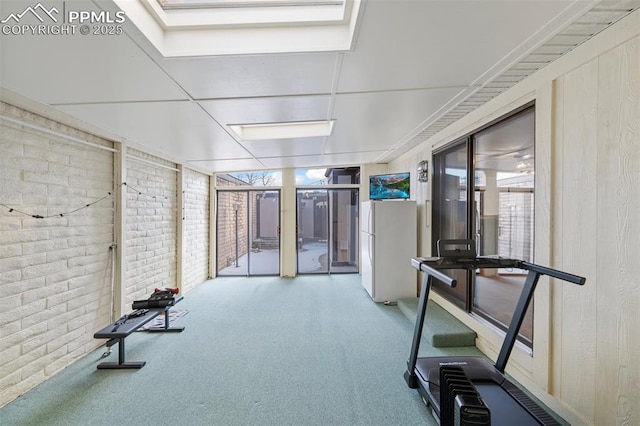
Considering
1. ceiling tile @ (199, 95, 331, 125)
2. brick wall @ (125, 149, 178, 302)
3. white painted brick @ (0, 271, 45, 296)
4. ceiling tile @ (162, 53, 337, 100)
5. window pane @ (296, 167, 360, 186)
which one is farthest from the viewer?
window pane @ (296, 167, 360, 186)

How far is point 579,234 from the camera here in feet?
5.55

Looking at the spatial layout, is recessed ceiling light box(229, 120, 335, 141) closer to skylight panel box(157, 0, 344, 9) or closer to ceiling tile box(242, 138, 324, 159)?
ceiling tile box(242, 138, 324, 159)

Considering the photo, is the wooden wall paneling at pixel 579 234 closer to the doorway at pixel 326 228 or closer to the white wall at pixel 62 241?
the white wall at pixel 62 241

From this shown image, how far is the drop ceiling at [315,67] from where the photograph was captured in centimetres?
130

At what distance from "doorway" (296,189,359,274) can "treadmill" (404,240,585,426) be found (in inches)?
150

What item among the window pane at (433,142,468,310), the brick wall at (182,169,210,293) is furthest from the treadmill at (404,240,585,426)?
the brick wall at (182,169,210,293)

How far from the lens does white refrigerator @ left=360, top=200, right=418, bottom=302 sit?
165 inches

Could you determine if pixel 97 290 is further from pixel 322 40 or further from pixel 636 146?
pixel 636 146

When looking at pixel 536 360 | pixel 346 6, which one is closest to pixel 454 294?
pixel 536 360

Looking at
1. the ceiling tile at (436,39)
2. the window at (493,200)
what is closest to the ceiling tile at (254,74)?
the ceiling tile at (436,39)

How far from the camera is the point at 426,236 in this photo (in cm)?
407

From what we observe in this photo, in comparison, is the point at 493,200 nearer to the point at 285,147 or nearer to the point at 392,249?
the point at 392,249

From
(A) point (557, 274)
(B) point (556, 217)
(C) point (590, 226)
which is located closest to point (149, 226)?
(A) point (557, 274)

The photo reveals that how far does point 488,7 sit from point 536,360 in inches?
95.5
